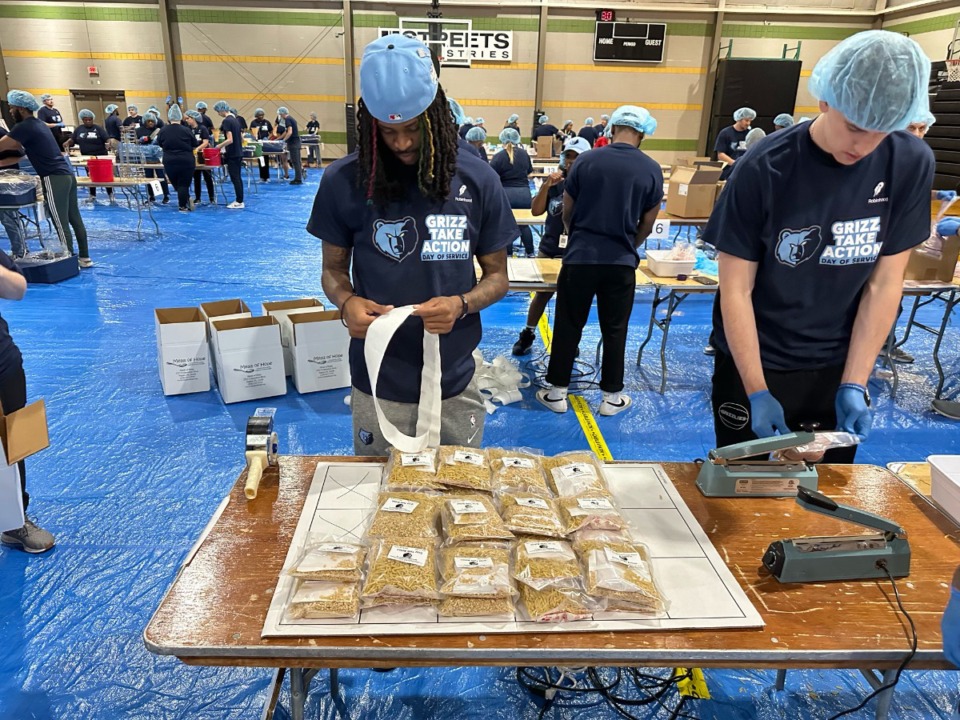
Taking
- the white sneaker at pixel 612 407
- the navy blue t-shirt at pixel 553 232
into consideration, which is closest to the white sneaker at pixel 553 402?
the white sneaker at pixel 612 407

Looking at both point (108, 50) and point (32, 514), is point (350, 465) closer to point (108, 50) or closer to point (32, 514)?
point (32, 514)

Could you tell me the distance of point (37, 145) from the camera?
6.10 metres

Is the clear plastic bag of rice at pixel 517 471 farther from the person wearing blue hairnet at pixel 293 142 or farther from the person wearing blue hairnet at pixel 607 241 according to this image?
the person wearing blue hairnet at pixel 293 142

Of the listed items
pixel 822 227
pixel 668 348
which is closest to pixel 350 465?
pixel 822 227

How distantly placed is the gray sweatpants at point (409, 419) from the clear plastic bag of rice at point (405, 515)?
0.42 metres

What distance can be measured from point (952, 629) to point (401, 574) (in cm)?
90

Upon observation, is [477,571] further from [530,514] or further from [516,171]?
[516,171]

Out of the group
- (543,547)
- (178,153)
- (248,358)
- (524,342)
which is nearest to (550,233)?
(524,342)

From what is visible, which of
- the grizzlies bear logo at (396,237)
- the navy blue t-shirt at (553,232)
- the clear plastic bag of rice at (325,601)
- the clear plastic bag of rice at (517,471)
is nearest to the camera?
the clear plastic bag of rice at (325,601)

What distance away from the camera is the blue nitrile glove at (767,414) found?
1603 millimetres

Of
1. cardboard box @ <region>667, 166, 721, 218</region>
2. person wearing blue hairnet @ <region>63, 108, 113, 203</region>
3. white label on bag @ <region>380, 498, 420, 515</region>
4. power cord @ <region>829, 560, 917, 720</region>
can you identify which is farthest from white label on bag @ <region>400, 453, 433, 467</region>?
person wearing blue hairnet @ <region>63, 108, 113, 203</region>

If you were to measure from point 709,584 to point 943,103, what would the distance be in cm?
1562

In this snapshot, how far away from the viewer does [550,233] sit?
5.15 metres

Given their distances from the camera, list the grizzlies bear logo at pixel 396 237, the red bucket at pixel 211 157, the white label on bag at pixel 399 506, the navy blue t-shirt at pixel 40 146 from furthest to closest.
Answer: the red bucket at pixel 211 157
the navy blue t-shirt at pixel 40 146
the grizzlies bear logo at pixel 396 237
the white label on bag at pixel 399 506
